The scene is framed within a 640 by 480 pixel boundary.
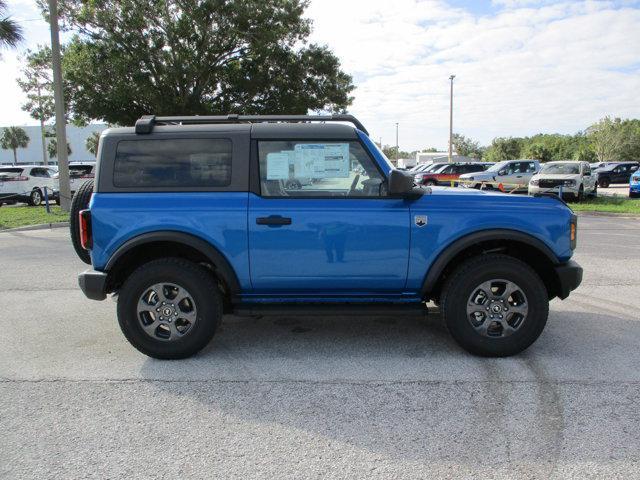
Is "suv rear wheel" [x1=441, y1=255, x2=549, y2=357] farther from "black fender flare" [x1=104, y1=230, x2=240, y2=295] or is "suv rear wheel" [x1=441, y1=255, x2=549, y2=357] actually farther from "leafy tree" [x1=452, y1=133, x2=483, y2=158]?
"leafy tree" [x1=452, y1=133, x2=483, y2=158]

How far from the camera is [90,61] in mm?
20984

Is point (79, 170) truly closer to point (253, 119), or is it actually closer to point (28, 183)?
point (28, 183)

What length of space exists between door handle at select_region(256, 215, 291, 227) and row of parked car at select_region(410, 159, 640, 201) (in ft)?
34.5

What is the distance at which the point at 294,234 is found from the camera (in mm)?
4035

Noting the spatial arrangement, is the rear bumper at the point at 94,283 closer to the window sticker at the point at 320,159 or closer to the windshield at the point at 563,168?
the window sticker at the point at 320,159

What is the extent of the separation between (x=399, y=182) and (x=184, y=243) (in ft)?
5.74

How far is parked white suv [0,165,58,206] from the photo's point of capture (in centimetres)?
1992

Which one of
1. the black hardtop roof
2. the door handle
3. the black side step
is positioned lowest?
the black side step

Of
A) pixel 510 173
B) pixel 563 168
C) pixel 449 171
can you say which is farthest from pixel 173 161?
pixel 449 171

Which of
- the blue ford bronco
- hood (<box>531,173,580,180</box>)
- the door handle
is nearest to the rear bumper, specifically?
the blue ford bronco

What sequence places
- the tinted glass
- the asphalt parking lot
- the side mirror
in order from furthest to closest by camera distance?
the tinted glass, the side mirror, the asphalt parking lot

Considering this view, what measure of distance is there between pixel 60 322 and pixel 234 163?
8.95ft

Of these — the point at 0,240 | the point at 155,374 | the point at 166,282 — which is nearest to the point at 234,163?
the point at 166,282

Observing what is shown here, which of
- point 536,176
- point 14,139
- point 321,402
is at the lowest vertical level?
point 321,402
